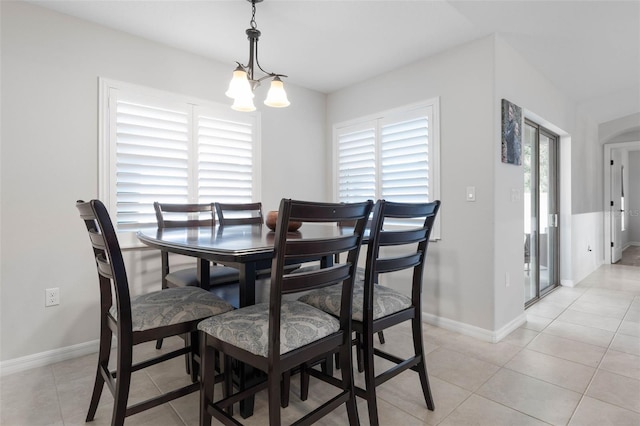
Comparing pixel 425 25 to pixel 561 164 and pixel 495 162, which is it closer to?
pixel 495 162

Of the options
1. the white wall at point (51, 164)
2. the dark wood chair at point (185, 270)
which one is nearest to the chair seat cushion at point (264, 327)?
the dark wood chair at point (185, 270)

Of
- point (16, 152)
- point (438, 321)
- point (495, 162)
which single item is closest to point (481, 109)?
point (495, 162)

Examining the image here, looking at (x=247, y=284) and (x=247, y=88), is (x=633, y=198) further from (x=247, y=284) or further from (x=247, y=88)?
(x=247, y=284)

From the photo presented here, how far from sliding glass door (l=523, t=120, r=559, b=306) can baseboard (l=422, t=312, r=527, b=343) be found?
757mm

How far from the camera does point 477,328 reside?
2.76m

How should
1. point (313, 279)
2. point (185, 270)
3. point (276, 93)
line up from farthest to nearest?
point (185, 270), point (276, 93), point (313, 279)

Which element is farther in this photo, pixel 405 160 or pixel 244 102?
pixel 405 160

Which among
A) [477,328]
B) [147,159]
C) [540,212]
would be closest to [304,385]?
[477,328]

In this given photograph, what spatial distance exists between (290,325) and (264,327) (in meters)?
0.10

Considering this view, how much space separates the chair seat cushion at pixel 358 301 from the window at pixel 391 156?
1.47 meters

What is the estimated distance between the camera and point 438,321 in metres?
3.03

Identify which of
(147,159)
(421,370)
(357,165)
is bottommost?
(421,370)

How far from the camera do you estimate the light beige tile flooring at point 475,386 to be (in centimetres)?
172

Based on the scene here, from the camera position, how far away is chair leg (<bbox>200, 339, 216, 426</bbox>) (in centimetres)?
137
